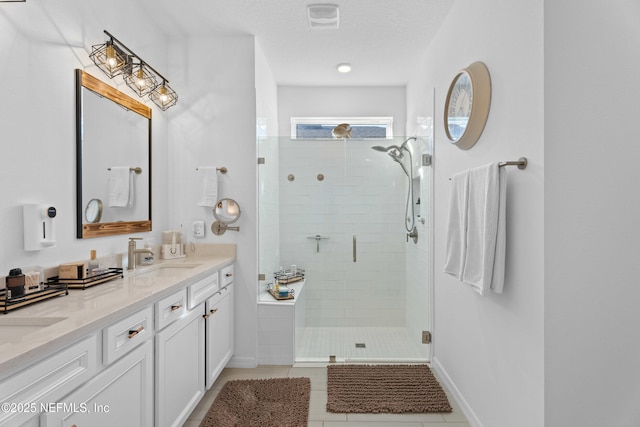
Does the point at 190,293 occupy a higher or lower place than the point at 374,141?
lower

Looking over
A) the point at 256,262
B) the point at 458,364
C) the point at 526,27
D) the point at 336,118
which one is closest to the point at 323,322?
the point at 256,262

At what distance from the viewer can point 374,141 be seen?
3318 millimetres

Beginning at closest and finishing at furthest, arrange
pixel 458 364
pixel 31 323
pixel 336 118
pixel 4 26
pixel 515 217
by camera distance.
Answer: pixel 31 323 < pixel 4 26 < pixel 515 217 < pixel 458 364 < pixel 336 118

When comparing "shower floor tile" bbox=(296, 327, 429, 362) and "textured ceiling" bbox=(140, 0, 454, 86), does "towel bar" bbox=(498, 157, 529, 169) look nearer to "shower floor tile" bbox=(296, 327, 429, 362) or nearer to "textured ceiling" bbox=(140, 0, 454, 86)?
"textured ceiling" bbox=(140, 0, 454, 86)

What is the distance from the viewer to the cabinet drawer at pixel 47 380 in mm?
921

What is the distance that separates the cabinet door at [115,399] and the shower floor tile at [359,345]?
1.68 metres

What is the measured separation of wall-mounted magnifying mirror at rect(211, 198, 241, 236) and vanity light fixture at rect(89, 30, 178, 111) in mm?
862

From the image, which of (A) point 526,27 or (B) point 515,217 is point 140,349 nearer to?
(B) point 515,217

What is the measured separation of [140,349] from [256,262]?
4.94 feet

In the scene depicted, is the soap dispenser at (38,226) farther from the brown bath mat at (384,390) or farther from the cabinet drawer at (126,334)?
the brown bath mat at (384,390)

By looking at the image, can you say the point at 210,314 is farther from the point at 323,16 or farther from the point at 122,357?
the point at 323,16

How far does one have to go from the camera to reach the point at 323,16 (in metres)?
2.62

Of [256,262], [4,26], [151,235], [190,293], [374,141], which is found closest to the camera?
[4,26]

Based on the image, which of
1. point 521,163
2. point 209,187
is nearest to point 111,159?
point 209,187
